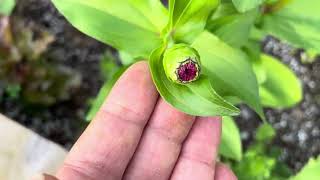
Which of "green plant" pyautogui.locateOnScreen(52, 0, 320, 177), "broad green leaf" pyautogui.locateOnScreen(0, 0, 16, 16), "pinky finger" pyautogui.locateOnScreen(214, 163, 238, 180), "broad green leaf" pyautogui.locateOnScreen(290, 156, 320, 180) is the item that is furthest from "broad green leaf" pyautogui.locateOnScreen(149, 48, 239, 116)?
"broad green leaf" pyautogui.locateOnScreen(0, 0, 16, 16)

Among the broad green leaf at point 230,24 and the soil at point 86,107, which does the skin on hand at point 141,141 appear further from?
the soil at point 86,107

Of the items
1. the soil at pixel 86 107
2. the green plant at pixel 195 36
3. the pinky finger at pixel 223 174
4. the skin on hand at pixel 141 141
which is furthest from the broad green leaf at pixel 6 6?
the pinky finger at pixel 223 174

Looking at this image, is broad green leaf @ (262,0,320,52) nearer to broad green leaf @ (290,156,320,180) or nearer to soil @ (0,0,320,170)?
broad green leaf @ (290,156,320,180)

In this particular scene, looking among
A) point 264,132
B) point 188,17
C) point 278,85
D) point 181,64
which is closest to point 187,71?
point 181,64

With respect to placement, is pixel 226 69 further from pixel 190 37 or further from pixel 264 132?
pixel 264 132

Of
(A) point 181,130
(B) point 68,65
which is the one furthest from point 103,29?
(B) point 68,65
